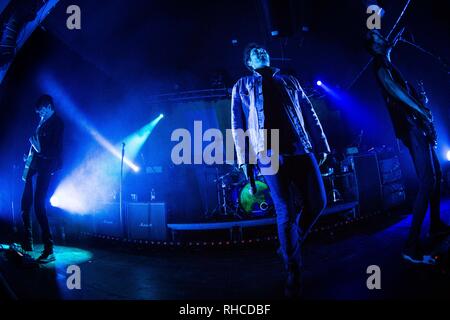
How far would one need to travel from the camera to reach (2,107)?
432 centimetres

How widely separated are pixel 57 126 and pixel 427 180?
14.9ft

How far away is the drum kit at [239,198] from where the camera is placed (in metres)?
5.02

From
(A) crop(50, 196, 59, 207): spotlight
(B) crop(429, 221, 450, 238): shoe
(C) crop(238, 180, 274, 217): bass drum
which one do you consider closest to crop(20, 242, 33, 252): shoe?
(A) crop(50, 196, 59, 207): spotlight

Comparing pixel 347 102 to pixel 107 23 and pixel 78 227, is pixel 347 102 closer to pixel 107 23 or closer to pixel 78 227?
pixel 107 23

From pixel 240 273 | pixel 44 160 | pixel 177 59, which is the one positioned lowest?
pixel 240 273

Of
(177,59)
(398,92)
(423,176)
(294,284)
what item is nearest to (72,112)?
(177,59)

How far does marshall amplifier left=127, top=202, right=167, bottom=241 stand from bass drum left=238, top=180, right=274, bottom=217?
1.75m

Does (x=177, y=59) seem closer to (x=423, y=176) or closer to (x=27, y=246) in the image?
(x=27, y=246)

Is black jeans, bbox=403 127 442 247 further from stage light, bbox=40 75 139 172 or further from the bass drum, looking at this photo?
stage light, bbox=40 75 139 172

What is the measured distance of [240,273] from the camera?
263cm

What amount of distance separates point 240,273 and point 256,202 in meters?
2.61

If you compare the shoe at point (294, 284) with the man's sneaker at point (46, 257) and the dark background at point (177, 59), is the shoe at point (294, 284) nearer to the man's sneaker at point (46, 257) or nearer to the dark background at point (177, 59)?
the man's sneaker at point (46, 257)

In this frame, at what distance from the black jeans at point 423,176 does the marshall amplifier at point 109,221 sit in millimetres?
4590

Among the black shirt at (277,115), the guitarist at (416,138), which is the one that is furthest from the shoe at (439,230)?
the black shirt at (277,115)
